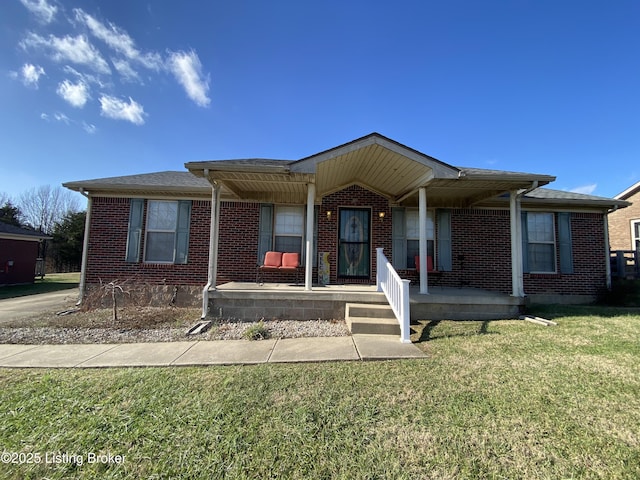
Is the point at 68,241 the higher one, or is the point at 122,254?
the point at 68,241

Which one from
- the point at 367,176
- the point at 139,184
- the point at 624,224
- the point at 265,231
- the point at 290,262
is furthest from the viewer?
the point at 624,224

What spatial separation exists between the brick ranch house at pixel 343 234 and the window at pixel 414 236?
0.09 feet

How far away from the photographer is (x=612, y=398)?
272 cm

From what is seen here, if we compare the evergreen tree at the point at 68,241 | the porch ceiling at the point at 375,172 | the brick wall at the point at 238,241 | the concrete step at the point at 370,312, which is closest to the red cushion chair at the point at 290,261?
the brick wall at the point at 238,241

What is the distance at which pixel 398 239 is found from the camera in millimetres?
7938

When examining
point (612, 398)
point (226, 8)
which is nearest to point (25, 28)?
point (226, 8)

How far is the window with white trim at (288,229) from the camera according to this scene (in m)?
7.95

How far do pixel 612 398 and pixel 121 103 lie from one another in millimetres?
12354

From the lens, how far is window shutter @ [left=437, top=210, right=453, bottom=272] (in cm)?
791

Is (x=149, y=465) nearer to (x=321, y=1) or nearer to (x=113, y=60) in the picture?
(x=321, y=1)

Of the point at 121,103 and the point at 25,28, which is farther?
the point at 121,103

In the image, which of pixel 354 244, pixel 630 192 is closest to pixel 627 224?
pixel 630 192

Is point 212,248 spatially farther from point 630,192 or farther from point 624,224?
point 630,192

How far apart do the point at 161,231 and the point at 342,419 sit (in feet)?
23.7
